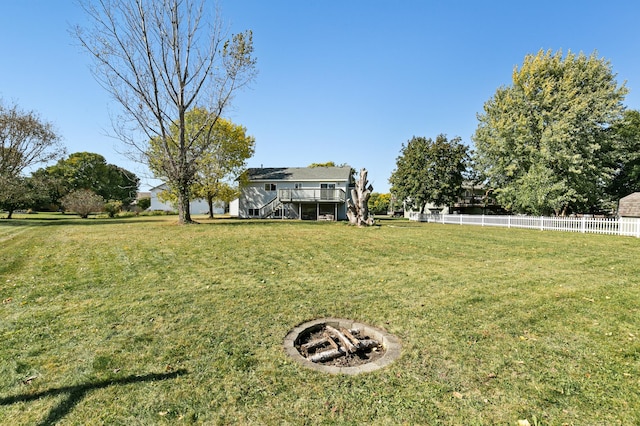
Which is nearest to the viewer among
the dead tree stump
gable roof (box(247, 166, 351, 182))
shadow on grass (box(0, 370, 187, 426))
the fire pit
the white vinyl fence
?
shadow on grass (box(0, 370, 187, 426))

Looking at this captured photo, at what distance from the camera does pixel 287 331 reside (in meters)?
3.69

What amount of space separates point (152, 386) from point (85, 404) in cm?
46

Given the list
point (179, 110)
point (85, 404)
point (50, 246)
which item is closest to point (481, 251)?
point (85, 404)

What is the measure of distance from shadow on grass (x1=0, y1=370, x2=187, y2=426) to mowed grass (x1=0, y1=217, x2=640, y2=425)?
14 mm

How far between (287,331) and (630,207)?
2962cm

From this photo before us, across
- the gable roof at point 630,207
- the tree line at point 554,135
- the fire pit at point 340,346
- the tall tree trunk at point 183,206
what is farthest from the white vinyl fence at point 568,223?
the tall tree trunk at point 183,206

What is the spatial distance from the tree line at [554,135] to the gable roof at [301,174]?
42.8 ft

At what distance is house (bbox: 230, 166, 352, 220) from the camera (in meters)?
28.9

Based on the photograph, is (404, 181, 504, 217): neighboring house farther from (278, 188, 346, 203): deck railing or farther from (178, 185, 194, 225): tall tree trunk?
(178, 185, 194, 225): tall tree trunk

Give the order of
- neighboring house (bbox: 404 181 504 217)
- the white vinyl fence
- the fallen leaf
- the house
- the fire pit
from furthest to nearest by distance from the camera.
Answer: neighboring house (bbox: 404 181 504 217) → the house → the white vinyl fence → the fire pit → the fallen leaf

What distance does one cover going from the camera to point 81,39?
16.0 metres

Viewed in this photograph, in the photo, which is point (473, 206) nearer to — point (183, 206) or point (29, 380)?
point (183, 206)

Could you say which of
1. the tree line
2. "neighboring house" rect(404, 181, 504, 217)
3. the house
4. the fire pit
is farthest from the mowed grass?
"neighboring house" rect(404, 181, 504, 217)

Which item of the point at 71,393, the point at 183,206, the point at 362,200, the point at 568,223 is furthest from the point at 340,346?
the point at 568,223
